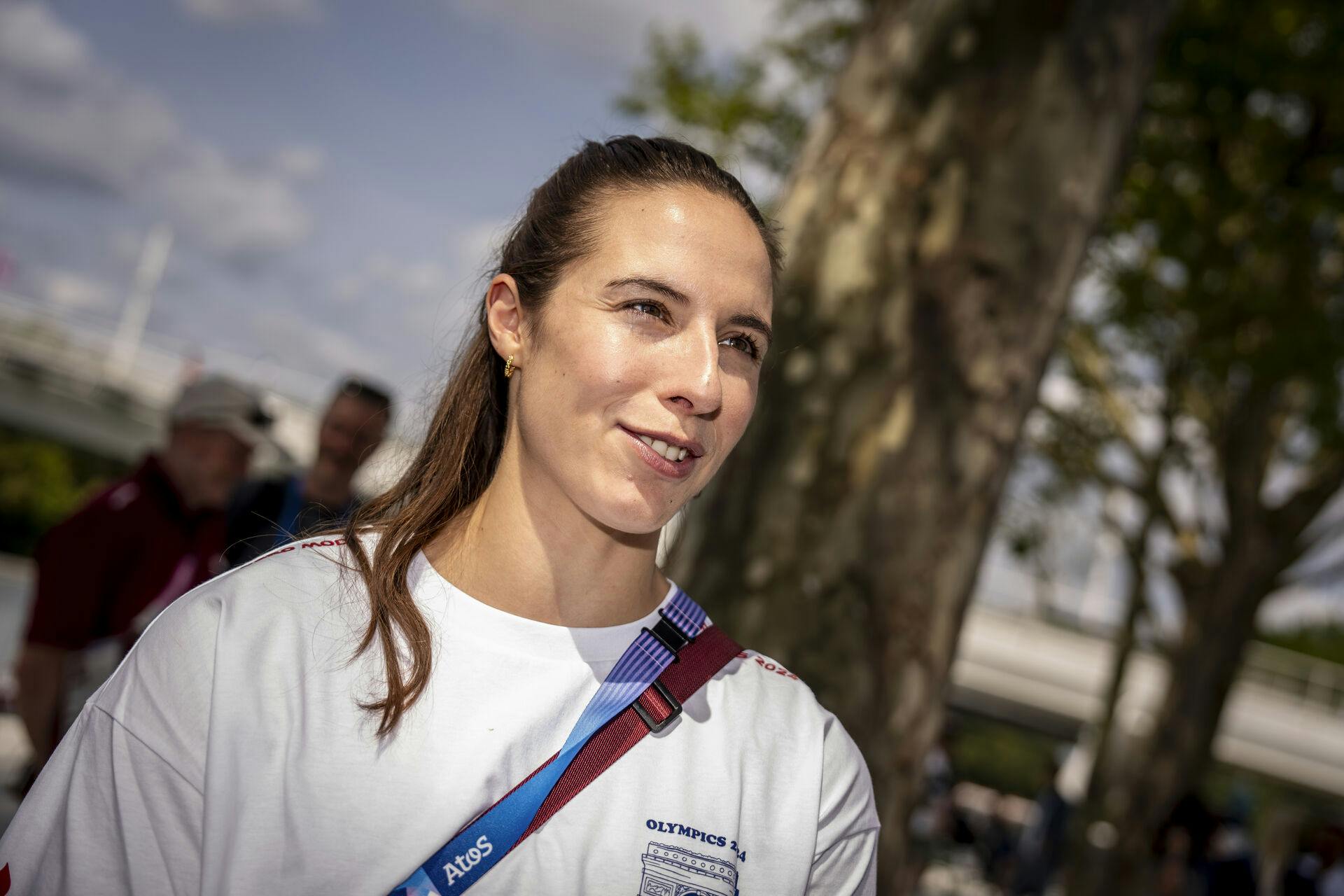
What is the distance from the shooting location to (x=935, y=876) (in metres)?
15.4

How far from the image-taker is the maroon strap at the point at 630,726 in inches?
68.8

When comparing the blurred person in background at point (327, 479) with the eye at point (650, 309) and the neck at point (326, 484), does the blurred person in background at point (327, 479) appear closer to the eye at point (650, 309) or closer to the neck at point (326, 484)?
the neck at point (326, 484)

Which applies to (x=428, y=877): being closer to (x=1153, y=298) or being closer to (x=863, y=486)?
(x=863, y=486)

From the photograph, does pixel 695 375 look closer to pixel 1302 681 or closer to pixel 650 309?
pixel 650 309

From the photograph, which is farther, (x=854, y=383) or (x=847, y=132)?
(x=847, y=132)

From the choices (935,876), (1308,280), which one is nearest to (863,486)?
(1308,280)

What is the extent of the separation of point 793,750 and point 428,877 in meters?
0.62

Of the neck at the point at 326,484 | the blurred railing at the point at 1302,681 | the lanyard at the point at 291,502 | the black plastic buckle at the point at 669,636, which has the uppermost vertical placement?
the black plastic buckle at the point at 669,636

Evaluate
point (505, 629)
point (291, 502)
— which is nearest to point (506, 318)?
point (505, 629)

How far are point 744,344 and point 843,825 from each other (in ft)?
2.77

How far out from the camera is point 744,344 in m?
2.03

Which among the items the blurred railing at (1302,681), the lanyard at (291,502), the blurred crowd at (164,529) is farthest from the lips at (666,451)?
the blurred railing at (1302,681)

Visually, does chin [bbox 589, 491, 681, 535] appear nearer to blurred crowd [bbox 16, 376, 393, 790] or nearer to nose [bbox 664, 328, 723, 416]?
nose [bbox 664, 328, 723, 416]

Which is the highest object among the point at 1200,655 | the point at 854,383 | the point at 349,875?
the point at 854,383
